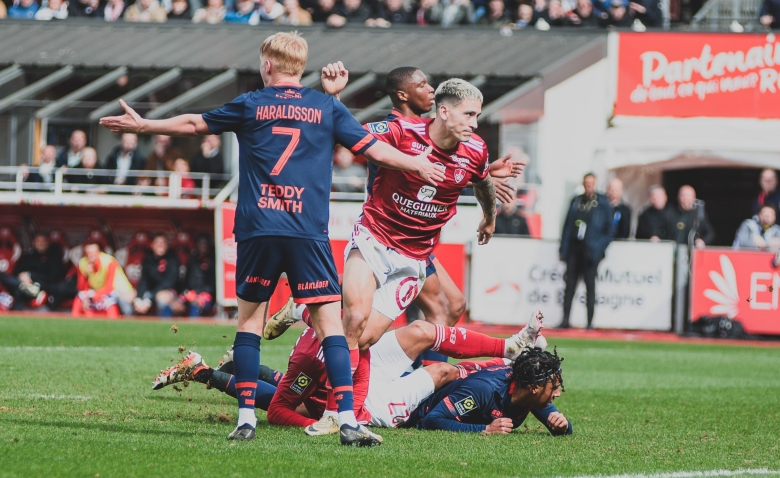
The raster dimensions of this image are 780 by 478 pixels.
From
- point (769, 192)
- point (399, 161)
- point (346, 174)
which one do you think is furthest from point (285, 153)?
point (346, 174)

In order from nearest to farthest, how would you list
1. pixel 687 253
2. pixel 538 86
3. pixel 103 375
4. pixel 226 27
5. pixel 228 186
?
1. pixel 103 375
2. pixel 687 253
3. pixel 228 186
4. pixel 538 86
5. pixel 226 27

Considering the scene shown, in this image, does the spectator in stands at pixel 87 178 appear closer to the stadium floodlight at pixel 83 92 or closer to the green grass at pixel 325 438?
the stadium floodlight at pixel 83 92

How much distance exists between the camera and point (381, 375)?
25.7ft

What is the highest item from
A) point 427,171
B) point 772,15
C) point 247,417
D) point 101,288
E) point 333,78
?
point 772,15

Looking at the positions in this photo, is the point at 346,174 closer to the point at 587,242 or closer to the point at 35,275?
the point at 587,242

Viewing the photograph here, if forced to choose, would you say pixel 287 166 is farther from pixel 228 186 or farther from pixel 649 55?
pixel 649 55

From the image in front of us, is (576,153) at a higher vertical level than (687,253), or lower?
higher

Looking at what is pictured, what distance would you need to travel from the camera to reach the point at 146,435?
21.8 feet

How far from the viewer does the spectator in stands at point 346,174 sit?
21000mm

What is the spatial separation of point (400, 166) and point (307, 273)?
801 millimetres

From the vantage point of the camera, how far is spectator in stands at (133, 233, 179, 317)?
1939cm

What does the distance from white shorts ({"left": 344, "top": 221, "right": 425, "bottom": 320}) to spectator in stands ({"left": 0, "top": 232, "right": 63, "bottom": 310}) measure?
521 inches

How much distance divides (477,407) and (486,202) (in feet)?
5.83

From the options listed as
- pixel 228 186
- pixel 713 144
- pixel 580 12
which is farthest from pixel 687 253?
pixel 228 186
